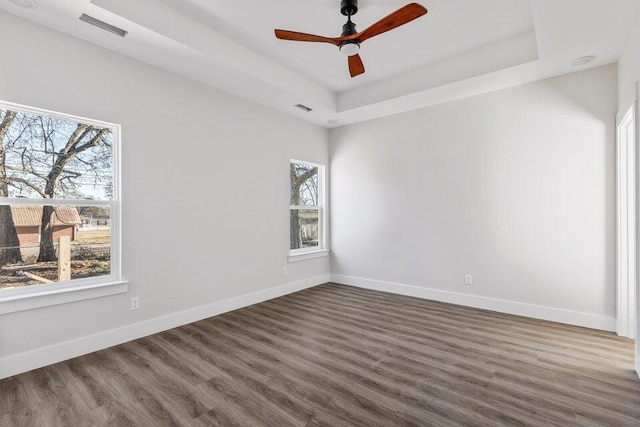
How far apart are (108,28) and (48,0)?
0.39 metres

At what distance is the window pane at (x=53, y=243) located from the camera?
2.44m

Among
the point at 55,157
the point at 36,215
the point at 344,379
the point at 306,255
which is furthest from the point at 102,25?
the point at 306,255

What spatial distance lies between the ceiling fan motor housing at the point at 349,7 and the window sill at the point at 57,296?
3.21m

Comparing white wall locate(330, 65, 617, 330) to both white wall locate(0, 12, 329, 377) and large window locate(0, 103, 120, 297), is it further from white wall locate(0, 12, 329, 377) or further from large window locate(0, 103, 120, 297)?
large window locate(0, 103, 120, 297)

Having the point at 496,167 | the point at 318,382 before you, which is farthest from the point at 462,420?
the point at 496,167

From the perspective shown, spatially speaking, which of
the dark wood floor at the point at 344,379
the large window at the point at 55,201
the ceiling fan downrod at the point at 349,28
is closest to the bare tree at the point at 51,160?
the large window at the point at 55,201

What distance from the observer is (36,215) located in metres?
2.56

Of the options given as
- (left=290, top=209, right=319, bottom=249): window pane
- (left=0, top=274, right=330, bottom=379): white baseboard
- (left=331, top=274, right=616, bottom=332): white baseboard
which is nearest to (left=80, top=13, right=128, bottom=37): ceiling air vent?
(left=0, top=274, right=330, bottom=379): white baseboard

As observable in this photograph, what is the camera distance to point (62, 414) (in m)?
1.91

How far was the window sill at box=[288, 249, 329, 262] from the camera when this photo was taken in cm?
479

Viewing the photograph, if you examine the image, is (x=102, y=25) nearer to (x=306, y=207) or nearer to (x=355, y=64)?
(x=355, y=64)

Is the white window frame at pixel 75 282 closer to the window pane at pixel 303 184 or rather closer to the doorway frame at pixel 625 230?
the window pane at pixel 303 184

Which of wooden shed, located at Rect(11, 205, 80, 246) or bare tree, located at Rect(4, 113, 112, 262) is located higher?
bare tree, located at Rect(4, 113, 112, 262)

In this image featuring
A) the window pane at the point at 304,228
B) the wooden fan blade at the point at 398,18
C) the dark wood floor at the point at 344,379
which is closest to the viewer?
the dark wood floor at the point at 344,379
